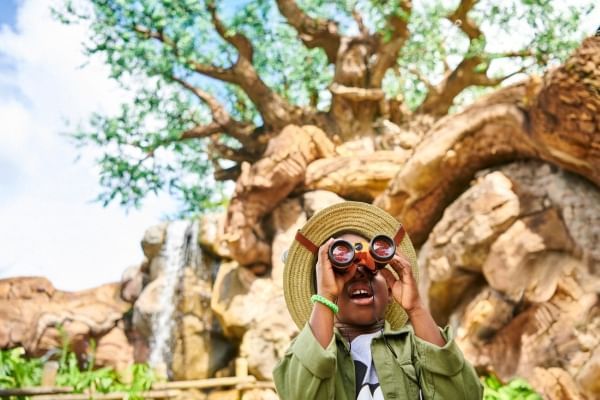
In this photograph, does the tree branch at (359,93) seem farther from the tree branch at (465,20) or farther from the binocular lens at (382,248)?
the binocular lens at (382,248)

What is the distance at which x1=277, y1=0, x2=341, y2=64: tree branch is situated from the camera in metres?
11.0

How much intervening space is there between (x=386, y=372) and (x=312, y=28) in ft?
34.3

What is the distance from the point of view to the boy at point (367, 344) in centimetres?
163

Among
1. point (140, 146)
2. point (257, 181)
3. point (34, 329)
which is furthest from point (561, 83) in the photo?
point (34, 329)

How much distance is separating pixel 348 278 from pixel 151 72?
9717 millimetres

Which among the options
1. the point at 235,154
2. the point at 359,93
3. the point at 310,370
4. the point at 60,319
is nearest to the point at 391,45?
the point at 359,93

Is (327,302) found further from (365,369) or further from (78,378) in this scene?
(78,378)

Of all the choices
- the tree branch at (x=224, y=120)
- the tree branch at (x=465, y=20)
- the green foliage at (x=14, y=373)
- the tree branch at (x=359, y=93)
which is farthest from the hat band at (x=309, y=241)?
the tree branch at (x=465, y=20)

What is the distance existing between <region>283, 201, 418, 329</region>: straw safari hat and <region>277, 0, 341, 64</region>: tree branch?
9.69 m

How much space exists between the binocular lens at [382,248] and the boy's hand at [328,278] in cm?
10

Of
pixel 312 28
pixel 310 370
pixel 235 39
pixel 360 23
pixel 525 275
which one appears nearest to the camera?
pixel 310 370

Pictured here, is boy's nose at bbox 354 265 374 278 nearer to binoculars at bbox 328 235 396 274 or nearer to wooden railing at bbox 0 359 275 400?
binoculars at bbox 328 235 396 274

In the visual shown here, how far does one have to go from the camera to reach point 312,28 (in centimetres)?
1127

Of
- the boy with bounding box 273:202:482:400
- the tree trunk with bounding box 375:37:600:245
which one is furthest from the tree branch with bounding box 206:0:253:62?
the boy with bounding box 273:202:482:400
